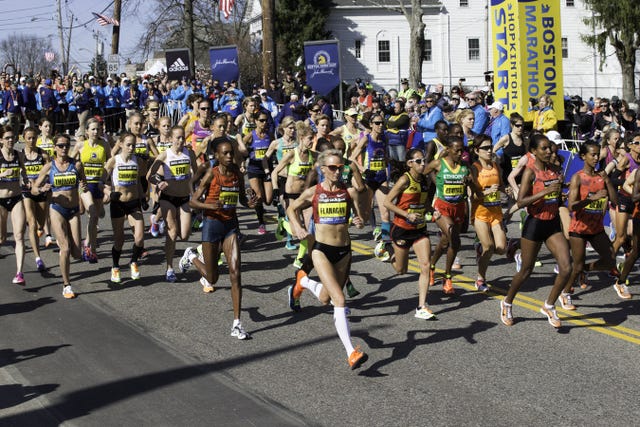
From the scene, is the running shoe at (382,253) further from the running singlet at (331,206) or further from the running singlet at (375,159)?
the running singlet at (331,206)

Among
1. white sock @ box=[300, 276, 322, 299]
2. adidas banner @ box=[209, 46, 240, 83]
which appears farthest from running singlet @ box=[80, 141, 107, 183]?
adidas banner @ box=[209, 46, 240, 83]

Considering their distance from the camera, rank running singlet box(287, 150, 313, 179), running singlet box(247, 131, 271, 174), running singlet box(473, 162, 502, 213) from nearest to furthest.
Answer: running singlet box(473, 162, 502, 213) < running singlet box(287, 150, 313, 179) < running singlet box(247, 131, 271, 174)

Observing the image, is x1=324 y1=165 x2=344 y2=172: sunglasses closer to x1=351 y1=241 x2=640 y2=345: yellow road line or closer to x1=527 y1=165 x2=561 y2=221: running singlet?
x1=527 y1=165 x2=561 y2=221: running singlet

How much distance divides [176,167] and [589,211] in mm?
5489

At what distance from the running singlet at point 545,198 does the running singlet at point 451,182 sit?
1.26 metres

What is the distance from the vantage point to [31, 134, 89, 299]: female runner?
1168cm

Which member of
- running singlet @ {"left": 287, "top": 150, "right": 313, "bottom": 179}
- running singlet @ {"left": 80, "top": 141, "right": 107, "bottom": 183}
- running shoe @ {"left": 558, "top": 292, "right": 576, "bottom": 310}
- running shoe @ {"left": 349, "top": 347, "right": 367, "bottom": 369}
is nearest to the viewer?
running shoe @ {"left": 349, "top": 347, "right": 367, "bottom": 369}

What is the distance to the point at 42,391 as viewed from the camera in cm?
798

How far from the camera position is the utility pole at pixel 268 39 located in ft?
88.6

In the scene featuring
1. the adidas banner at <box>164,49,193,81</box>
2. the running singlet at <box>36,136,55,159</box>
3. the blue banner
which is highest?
the adidas banner at <box>164,49,193,81</box>

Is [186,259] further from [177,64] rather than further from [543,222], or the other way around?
[177,64]

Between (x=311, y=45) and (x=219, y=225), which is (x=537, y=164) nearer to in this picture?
(x=219, y=225)

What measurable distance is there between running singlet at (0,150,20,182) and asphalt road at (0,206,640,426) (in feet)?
4.85

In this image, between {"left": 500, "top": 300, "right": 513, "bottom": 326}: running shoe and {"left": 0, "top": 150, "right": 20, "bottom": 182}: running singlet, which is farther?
{"left": 0, "top": 150, "right": 20, "bottom": 182}: running singlet
